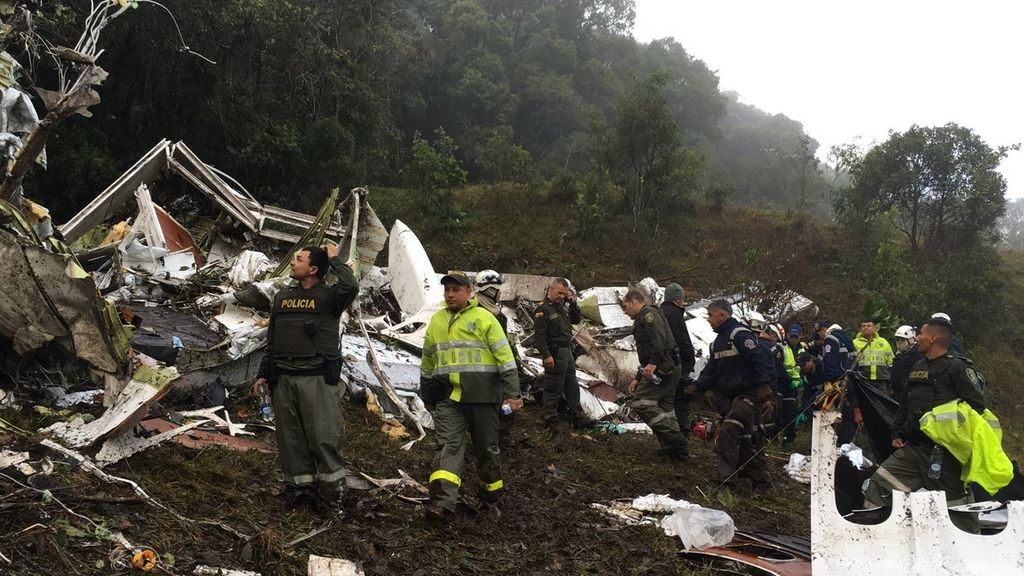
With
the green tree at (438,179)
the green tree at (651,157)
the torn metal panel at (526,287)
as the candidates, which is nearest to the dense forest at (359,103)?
the green tree at (651,157)

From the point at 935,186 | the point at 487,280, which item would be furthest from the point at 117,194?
the point at 935,186

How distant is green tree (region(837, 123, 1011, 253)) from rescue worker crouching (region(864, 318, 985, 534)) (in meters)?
17.2

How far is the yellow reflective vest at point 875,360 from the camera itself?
7.59 meters

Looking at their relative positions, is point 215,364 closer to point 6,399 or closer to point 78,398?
point 78,398

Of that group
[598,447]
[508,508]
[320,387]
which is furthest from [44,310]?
[598,447]

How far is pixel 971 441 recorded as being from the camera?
11.5ft

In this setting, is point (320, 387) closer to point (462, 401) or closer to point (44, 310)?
point (462, 401)

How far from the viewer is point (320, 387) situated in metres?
3.54

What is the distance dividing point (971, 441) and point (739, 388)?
183cm

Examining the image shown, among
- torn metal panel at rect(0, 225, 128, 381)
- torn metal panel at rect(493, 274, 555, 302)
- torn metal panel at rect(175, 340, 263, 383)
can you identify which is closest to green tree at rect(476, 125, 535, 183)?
torn metal panel at rect(493, 274, 555, 302)

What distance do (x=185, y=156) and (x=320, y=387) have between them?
23.3 feet

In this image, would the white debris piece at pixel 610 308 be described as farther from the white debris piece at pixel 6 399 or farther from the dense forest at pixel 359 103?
the white debris piece at pixel 6 399

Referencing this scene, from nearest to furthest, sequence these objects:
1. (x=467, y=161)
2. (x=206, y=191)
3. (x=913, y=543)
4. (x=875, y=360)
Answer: (x=913, y=543), (x=875, y=360), (x=206, y=191), (x=467, y=161)

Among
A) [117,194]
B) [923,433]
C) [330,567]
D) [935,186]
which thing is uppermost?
[935,186]
